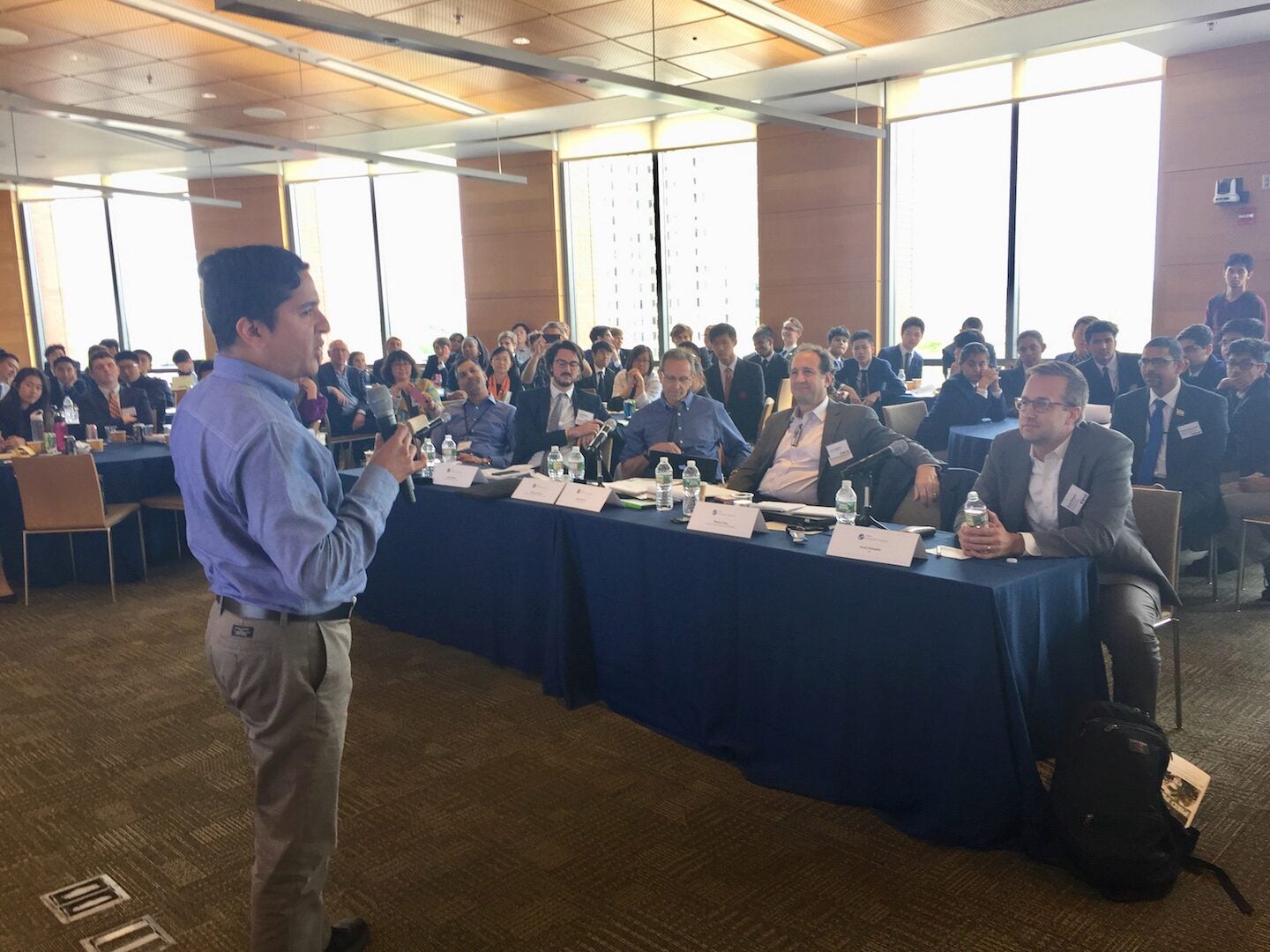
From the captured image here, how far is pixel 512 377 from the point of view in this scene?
9945 millimetres

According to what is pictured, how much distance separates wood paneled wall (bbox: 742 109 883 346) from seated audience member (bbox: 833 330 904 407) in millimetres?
1748

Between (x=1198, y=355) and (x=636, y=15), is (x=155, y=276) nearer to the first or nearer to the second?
(x=636, y=15)

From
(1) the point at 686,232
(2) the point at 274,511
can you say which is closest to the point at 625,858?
(2) the point at 274,511

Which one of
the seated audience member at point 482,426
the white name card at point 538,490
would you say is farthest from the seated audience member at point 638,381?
the white name card at point 538,490

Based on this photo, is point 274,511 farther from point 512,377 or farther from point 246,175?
point 246,175

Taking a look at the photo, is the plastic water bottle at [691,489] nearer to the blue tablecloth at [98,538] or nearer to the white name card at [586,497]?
the white name card at [586,497]

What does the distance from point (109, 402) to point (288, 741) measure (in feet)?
21.0

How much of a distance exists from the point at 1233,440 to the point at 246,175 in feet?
45.3

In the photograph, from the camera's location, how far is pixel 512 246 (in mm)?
13023

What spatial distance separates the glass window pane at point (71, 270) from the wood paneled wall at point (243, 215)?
218 centimetres

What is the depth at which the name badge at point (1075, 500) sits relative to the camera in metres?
3.10

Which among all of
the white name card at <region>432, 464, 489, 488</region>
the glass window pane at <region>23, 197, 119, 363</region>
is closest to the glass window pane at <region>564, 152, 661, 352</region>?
the white name card at <region>432, 464, 489, 488</region>

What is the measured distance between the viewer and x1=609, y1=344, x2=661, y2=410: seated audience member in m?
7.62

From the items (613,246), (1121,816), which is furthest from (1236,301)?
(613,246)
